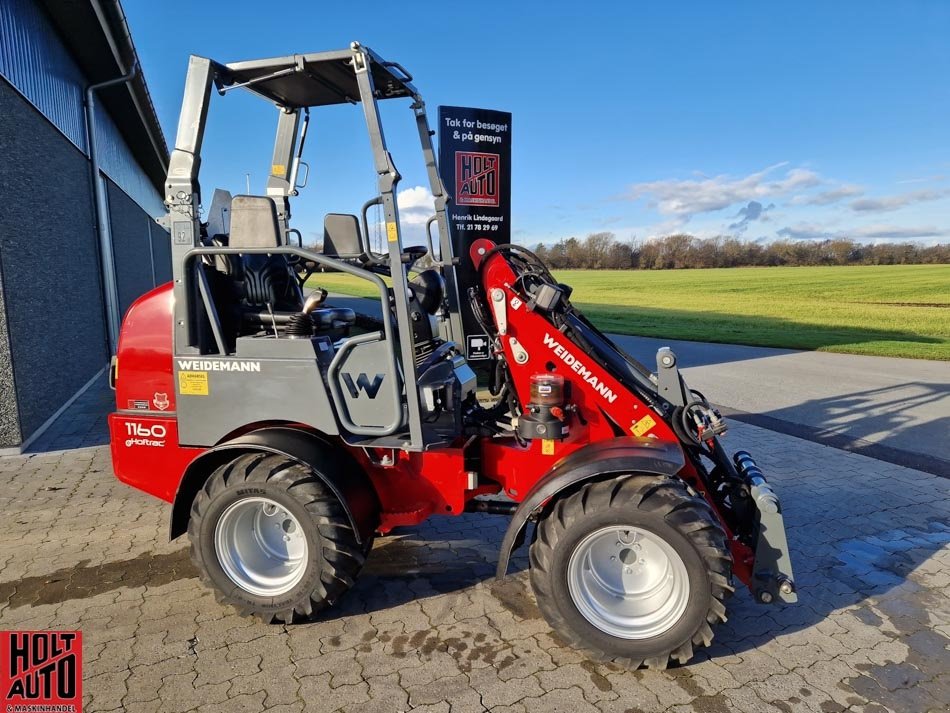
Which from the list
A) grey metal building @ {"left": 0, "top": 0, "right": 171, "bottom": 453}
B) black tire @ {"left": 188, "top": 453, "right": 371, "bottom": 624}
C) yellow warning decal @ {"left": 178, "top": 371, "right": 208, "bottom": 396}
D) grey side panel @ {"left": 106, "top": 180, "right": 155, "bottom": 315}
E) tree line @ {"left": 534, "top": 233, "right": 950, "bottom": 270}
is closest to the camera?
black tire @ {"left": 188, "top": 453, "right": 371, "bottom": 624}

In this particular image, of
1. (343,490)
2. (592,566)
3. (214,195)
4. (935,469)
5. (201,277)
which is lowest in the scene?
(935,469)

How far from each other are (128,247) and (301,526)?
1403 cm

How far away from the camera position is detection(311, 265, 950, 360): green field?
17.0m

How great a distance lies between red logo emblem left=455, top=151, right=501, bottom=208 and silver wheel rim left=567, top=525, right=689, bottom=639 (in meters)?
6.75

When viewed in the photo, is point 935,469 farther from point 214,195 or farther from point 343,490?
point 214,195

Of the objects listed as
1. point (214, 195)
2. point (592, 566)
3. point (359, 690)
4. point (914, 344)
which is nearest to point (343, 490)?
point (359, 690)

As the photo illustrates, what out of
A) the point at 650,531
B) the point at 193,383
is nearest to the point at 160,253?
the point at 193,383

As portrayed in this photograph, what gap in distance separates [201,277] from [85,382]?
25.0ft

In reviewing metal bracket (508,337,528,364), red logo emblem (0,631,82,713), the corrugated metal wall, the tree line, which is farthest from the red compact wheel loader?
the tree line

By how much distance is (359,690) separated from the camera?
2844 millimetres

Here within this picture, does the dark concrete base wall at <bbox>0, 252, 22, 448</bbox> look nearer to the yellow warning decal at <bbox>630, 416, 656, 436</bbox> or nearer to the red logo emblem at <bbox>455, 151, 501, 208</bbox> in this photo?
the red logo emblem at <bbox>455, 151, 501, 208</bbox>

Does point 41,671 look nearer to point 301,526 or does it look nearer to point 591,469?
point 301,526

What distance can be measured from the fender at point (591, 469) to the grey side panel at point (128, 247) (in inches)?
469

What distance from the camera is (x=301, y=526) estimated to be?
3.25 meters
